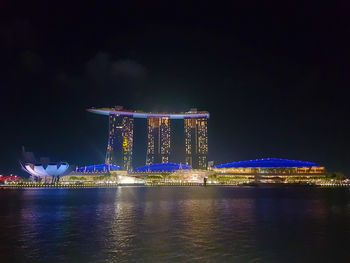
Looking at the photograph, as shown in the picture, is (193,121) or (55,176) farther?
(193,121)

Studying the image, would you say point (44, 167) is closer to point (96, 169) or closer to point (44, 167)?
point (44, 167)

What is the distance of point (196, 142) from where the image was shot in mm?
155250

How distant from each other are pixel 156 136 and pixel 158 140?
263cm

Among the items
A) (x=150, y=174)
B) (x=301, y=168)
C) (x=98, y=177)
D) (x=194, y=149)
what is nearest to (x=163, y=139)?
(x=194, y=149)

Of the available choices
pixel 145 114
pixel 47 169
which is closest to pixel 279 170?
pixel 145 114

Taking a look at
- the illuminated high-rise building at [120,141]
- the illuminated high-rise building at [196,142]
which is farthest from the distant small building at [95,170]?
the illuminated high-rise building at [196,142]

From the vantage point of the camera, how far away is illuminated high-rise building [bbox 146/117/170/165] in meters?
157

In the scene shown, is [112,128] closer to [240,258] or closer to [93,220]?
[93,220]

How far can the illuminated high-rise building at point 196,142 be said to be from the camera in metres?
153

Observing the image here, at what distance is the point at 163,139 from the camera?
159500mm

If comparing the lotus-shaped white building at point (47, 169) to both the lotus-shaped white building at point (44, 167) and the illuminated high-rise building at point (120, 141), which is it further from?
the illuminated high-rise building at point (120, 141)

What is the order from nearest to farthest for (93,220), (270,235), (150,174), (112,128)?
(270,235)
(93,220)
(150,174)
(112,128)

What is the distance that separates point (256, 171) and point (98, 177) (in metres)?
56.2

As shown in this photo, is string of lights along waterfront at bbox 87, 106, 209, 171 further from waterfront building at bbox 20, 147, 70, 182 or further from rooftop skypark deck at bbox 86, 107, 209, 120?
waterfront building at bbox 20, 147, 70, 182
